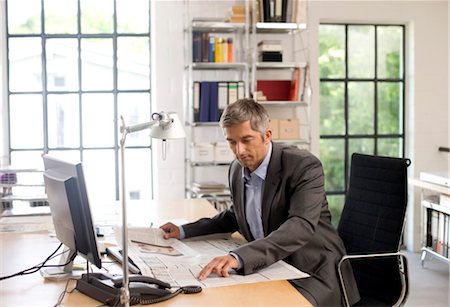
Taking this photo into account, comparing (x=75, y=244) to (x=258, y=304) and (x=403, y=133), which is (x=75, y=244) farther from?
(x=403, y=133)

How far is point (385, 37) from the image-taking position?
5750 mm

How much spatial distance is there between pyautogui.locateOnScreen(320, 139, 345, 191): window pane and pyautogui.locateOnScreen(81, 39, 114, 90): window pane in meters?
1.92

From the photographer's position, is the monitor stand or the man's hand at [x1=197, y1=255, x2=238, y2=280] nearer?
the man's hand at [x1=197, y1=255, x2=238, y2=280]

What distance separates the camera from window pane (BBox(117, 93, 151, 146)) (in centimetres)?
545

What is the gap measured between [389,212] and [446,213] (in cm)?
233

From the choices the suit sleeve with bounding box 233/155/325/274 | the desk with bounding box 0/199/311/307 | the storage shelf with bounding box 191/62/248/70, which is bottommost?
the desk with bounding box 0/199/311/307

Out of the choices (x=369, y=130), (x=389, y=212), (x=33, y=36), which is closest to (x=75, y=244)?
(x=389, y=212)

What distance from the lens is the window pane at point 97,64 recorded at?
5383 mm

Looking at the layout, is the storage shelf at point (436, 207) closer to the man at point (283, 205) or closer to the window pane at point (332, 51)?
the window pane at point (332, 51)

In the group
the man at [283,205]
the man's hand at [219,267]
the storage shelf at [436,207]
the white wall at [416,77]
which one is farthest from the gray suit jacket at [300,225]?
the white wall at [416,77]

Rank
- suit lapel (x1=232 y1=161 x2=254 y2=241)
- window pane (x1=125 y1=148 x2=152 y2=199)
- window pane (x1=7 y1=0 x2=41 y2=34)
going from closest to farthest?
1. suit lapel (x1=232 y1=161 x2=254 y2=241)
2. window pane (x1=7 y1=0 x2=41 y2=34)
3. window pane (x1=125 y1=148 x2=152 y2=199)

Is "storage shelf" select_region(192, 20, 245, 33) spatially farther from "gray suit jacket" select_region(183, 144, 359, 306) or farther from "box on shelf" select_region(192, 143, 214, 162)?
"gray suit jacket" select_region(183, 144, 359, 306)

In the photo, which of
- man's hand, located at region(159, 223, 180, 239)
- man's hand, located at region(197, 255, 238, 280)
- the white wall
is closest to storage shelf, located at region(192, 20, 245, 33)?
the white wall

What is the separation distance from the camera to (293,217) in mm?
2305
